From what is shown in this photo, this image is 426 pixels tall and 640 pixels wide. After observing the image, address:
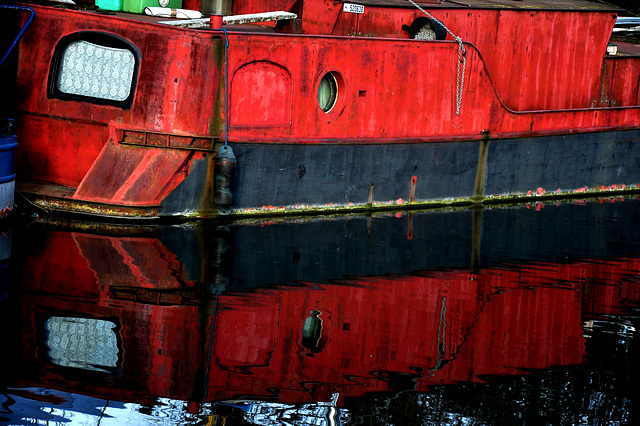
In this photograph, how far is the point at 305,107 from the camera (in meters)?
11.0

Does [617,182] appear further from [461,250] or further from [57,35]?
[57,35]

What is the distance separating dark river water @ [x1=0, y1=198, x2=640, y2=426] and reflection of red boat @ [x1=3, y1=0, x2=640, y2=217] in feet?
1.90

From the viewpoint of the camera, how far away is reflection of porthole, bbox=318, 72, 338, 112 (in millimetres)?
11281

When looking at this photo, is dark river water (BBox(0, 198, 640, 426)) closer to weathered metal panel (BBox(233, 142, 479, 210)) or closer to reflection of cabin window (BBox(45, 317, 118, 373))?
reflection of cabin window (BBox(45, 317, 118, 373))

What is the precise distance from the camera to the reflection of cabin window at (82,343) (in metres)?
6.04

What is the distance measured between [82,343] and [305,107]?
17.1 ft

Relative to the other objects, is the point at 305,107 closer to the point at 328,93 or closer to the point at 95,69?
the point at 328,93

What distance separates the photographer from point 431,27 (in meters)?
11.9

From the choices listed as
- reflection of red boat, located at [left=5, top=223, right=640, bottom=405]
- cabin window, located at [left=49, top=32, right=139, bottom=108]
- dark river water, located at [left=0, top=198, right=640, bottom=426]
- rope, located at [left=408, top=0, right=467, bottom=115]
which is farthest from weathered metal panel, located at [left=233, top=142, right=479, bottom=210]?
reflection of red boat, located at [left=5, top=223, right=640, bottom=405]

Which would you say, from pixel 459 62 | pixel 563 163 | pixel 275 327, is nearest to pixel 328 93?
pixel 459 62

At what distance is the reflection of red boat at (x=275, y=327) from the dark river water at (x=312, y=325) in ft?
0.06

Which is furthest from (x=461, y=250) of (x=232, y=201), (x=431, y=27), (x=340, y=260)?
(x=431, y=27)

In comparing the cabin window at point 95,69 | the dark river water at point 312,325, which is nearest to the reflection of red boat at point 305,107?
the cabin window at point 95,69

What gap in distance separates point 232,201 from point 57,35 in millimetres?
2562
